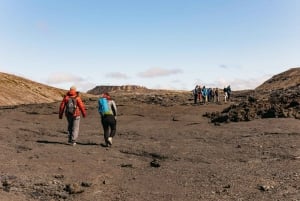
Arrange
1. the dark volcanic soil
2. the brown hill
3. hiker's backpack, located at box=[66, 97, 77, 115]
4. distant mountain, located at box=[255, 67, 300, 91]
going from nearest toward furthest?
the dark volcanic soil, hiker's backpack, located at box=[66, 97, 77, 115], the brown hill, distant mountain, located at box=[255, 67, 300, 91]

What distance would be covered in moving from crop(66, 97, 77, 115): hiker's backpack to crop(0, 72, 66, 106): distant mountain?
41534 millimetres

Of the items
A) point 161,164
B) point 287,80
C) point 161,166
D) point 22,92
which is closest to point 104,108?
point 161,164

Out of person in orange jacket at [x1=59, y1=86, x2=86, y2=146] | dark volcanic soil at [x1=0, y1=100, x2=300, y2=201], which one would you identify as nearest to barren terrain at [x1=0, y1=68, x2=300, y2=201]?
dark volcanic soil at [x1=0, y1=100, x2=300, y2=201]

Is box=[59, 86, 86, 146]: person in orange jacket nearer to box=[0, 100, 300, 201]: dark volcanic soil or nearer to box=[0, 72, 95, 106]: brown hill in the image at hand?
box=[0, 100, 300, 201]: dark volcanic soil

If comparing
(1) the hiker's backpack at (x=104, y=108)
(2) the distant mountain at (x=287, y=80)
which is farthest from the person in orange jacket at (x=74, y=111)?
(2) the distant mountain at (x=287, y=80)

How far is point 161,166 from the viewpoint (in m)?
12.5

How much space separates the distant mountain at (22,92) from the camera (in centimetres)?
6006

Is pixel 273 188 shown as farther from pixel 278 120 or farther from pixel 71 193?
pixel 278 120

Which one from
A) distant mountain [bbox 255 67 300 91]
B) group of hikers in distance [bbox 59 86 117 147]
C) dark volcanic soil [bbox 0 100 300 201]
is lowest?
dark volcanic soil [bbox 0 100 300 201]

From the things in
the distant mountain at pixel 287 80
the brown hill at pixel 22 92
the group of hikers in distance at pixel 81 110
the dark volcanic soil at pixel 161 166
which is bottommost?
the dark volcanic soil at pixel 161 166

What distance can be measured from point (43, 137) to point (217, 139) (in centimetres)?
690

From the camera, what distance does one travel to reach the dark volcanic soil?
9.90 m

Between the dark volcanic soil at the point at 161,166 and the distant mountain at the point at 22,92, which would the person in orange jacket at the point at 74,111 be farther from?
the distant mountain at the point at 22,92

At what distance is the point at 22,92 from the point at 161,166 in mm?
56582
